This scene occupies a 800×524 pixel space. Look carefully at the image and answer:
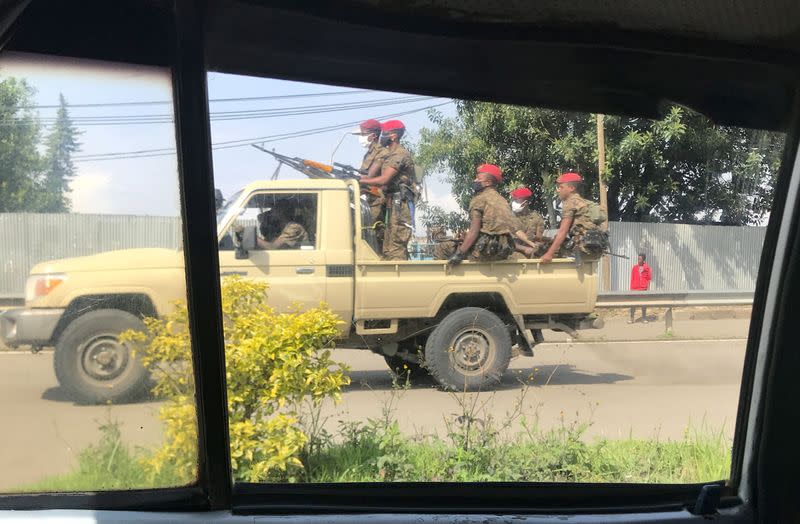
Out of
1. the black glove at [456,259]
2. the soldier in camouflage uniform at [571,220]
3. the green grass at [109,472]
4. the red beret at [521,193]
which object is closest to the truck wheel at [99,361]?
the green grass at [109,472]

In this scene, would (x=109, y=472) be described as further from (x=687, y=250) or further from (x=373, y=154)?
(x=687, y=250)

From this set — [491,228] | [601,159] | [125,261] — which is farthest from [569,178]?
[125,261]

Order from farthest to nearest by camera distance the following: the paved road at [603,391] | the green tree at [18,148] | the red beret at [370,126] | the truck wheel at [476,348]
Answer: the truck wheel at [476,348]
the paved road at [603,391]
the red beret at [370,126]
the green tree at [18,148]

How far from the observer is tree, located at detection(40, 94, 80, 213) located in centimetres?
220

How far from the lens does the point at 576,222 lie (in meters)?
2.79

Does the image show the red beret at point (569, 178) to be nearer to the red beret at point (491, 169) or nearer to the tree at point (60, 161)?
the red beret at point (491, 169)

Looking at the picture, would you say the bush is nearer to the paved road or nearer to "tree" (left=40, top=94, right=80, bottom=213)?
the paved road

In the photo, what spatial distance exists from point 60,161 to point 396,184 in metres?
1.16

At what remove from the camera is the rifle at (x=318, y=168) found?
2510 mm

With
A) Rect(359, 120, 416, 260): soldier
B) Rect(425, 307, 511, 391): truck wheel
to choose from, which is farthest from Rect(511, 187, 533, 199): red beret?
Rect(425, 307, 511, 391): truck wheel

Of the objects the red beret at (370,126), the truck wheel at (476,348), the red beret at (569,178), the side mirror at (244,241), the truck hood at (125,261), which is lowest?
the truck wheel at (476,348)

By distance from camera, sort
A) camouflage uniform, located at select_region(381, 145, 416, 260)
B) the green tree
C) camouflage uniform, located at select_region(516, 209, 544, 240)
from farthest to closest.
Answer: camouflage uniform, located at select_region(516, 209, 544, 240)
camouflage uniform, located at select_region(381, 145, 416, 260)
the green tree

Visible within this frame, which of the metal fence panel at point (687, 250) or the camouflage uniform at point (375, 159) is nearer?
the camouflage uniform at point (375, 159)

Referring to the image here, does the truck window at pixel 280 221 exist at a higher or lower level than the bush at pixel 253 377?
higher
